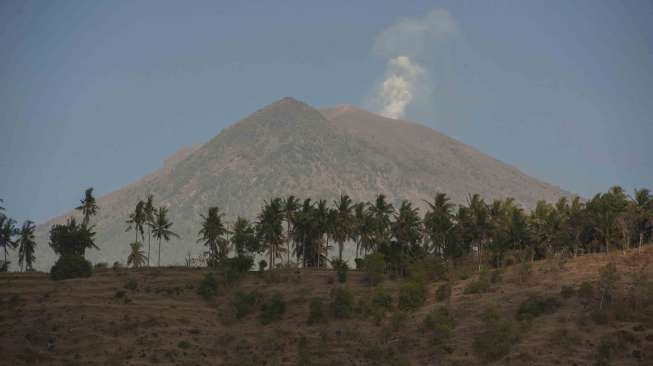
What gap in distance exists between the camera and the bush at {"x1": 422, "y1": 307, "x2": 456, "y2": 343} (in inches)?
4168

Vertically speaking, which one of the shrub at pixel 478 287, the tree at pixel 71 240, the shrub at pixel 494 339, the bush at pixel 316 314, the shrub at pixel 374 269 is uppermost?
the tree at pixel 71 240

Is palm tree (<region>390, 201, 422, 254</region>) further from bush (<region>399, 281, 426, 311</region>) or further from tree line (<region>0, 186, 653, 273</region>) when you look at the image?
bush (<region>399, 281, 426, 311</region>)

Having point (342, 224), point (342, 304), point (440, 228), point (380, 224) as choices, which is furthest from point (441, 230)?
point (342, 304)

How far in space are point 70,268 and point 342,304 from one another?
52554 millimetres

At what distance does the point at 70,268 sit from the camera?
14325 centimetres

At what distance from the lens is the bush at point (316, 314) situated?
118 meters

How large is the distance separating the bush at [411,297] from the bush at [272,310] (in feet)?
59.7

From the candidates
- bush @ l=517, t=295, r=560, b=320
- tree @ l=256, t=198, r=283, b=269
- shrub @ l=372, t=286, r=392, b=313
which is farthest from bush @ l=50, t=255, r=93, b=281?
bush @ l=517, t=295, r=560, b=320

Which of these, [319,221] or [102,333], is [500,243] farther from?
[102,333]

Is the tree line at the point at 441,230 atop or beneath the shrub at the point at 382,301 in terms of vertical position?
atop

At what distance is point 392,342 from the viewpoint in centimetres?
Answer: 10706

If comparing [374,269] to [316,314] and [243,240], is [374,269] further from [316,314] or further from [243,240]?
[243,240]

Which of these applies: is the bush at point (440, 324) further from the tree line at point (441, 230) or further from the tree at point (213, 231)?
the tree at point (213, 231)

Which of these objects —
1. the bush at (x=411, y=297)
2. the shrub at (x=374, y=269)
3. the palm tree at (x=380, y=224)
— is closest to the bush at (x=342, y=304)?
the bush at (x=411, y=297)
